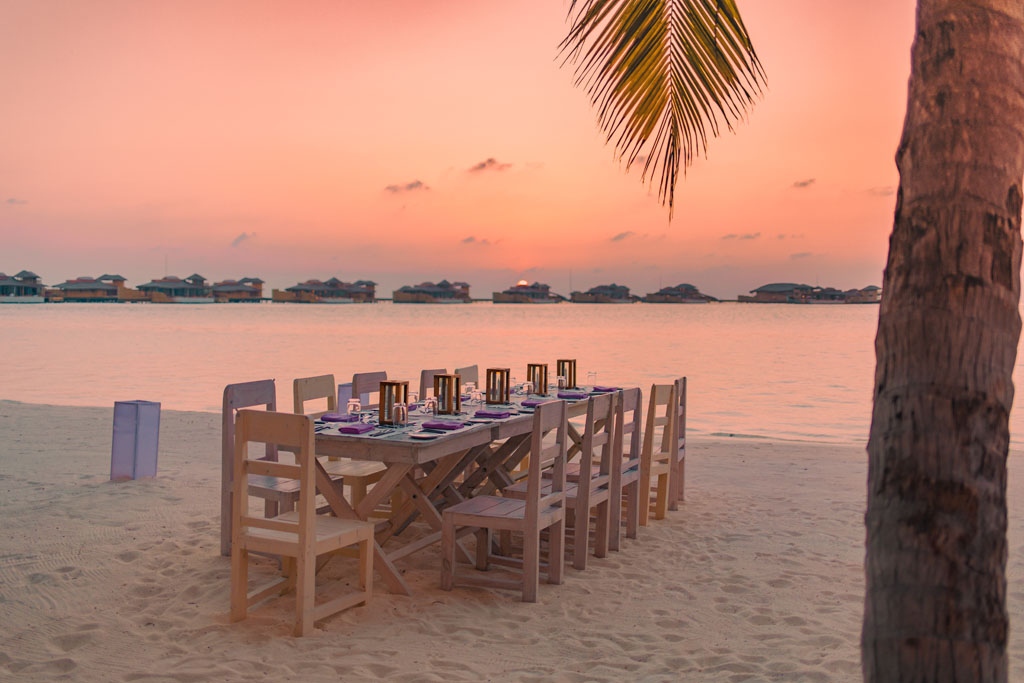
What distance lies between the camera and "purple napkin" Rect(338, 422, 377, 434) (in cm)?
386

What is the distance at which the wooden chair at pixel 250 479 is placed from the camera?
414 cm

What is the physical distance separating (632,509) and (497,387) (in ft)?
3.89

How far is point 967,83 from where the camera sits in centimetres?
141

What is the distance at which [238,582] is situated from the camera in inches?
138

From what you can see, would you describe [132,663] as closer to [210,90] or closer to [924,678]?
[924,678]

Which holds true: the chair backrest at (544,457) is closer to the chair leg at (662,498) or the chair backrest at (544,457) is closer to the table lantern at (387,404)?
the table lantern at (387,404)

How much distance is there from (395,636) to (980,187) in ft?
9.50

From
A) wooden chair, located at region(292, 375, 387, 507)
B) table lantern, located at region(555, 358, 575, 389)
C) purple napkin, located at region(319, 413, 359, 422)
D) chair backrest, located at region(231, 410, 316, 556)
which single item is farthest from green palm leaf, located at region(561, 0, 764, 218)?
table lantern, located at region(555, 358, 575, 389)

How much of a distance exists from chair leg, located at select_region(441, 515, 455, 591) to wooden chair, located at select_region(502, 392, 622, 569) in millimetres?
637

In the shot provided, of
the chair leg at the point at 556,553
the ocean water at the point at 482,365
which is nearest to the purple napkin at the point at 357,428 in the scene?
the chair leg at the point at 556,553

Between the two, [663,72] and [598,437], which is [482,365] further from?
[663,72]

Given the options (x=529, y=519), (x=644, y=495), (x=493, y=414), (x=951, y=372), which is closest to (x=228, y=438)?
(x=493, y=414)

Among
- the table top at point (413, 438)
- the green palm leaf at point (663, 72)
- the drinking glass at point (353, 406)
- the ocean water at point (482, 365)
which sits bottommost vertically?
the ocean water at point (482, 365)

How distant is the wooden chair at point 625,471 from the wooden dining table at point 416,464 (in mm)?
469
